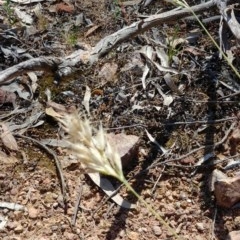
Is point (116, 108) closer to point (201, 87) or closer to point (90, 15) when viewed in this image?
point (201, 87)

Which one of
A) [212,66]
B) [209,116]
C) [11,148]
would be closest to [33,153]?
[11,148]

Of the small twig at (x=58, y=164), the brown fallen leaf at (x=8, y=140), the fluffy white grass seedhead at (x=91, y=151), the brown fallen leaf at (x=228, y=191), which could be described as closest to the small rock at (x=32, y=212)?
the small twig at (x=58, y=164)

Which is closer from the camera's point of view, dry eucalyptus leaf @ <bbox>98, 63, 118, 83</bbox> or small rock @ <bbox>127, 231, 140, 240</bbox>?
small rock @ <bbox>127, 231, 140, 240</bbox>

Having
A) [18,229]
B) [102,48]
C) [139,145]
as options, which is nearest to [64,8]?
[102,48]

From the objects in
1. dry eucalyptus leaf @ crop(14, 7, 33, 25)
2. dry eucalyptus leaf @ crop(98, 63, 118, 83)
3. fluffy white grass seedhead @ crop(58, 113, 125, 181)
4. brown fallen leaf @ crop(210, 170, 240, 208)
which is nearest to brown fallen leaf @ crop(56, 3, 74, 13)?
dry eucalyptus leaf @ crop(14, 7, 33, 25)

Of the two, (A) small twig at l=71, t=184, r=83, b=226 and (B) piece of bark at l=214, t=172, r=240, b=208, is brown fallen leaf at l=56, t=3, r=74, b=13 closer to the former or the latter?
(A) small twig at l=71, t=184, r=83, b=226

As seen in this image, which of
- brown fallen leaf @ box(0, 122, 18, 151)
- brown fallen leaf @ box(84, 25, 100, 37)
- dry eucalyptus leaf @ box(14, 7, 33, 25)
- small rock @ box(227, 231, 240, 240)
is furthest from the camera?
dry eucalyptus leaf @ box(14, 7, 33, 25)

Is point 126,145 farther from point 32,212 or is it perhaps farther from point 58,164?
point 32,212

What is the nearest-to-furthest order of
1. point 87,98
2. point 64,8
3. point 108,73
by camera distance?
point 87,98 < point 108,73 < point 64,8

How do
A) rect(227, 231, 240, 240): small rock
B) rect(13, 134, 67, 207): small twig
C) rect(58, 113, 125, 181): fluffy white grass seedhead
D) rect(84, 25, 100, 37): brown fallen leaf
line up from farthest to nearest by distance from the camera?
1. rect(84, 25, 100, 37): brown fallen leaf
2. rect(13, 134, 67, 207): small twig
3. rect(227, 231, 240, 240): small rock
4. rect(58, 113, 125, 181): fluffy white grass seedhead

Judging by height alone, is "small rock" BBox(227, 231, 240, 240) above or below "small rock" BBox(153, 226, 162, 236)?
above
